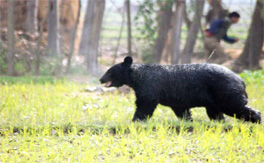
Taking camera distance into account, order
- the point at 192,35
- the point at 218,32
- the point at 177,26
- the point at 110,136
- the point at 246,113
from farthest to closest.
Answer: the point at 192,35 < the point at 177,26 < the point at 218,32 < the point at 246,113 < the point at 110,136

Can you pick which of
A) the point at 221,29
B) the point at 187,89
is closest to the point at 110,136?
the point at 187,89

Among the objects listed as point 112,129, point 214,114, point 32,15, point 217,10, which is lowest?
point 112,129

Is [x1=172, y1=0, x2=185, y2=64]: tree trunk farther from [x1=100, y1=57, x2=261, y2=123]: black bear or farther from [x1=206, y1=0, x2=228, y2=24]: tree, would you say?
[x1=100, y1=57, x2=261, y2=123]: black bear

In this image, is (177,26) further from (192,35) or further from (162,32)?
(162,32)

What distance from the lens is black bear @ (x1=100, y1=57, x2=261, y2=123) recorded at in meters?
7.14

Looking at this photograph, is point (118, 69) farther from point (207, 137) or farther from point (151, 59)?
point (151, 59)

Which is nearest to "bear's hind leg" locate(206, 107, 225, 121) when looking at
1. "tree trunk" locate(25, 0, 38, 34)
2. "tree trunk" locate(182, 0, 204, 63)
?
"tree trunk" locate(182, 0, 204, 63)

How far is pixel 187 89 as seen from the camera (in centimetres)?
745

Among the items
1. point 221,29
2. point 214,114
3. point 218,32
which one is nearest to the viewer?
point 214,114

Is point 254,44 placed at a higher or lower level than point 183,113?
higher

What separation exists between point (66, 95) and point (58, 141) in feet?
13.1

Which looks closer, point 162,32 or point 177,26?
point 177,26

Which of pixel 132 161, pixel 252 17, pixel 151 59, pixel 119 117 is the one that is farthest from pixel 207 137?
pixel 151 59

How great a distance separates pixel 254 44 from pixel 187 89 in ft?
32.4
